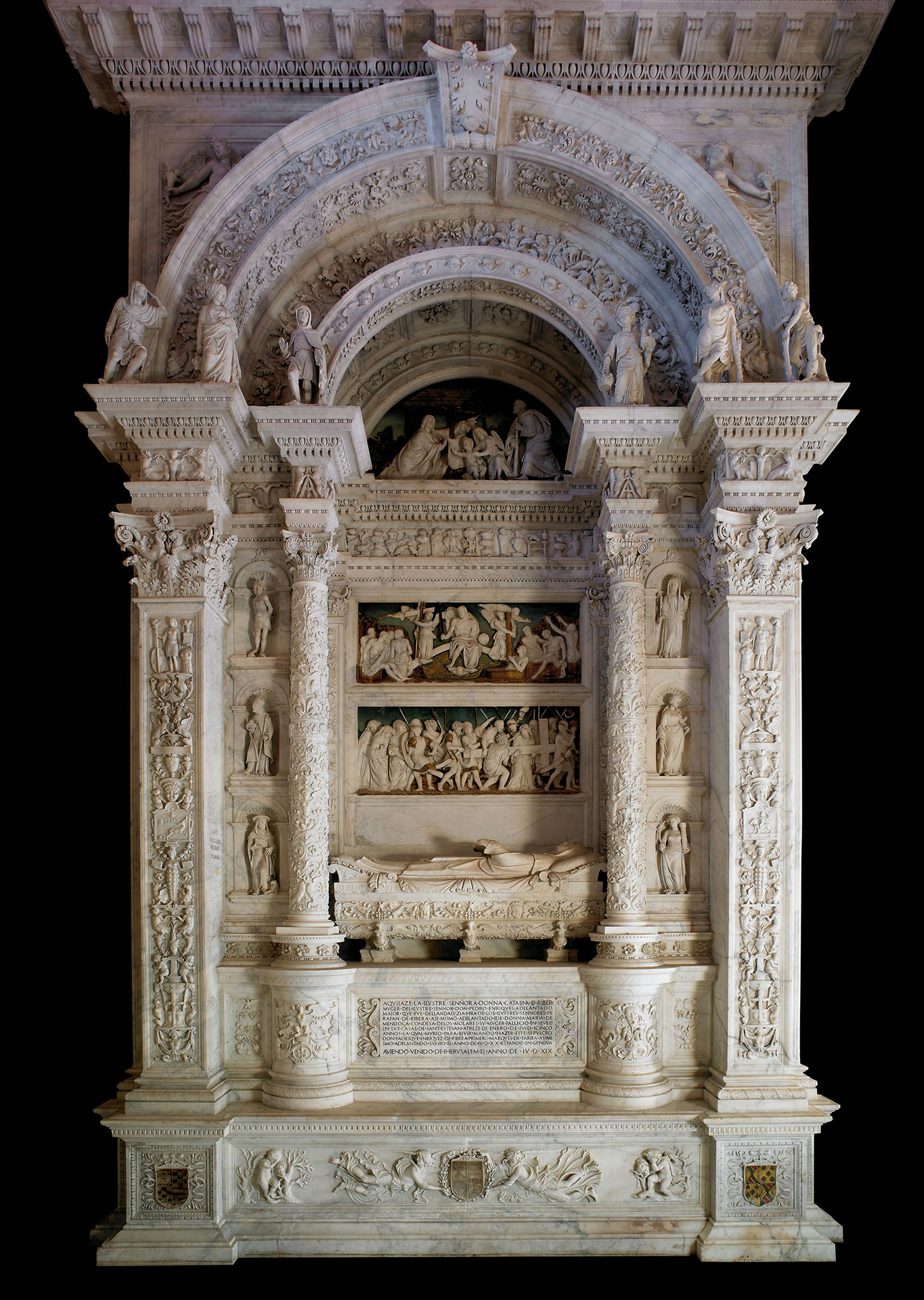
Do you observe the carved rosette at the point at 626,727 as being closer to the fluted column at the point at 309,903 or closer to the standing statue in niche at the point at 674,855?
the standing statue in niche at the point at 674,855

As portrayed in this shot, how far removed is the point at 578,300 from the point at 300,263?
7.66 ft

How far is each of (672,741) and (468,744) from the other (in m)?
1.88

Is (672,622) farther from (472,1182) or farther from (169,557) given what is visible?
(472,1182)

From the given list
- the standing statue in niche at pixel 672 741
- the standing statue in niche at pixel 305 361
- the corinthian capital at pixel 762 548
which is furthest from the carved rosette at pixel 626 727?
the standing statue in niche at pixel 305 361

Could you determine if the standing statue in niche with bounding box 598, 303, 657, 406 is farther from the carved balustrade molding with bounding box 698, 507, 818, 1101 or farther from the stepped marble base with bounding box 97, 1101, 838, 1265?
the stepped marble base with bounding box 97, 1101, 838, 1265

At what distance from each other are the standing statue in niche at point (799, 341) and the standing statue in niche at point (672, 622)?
1.88m

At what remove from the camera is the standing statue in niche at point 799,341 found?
8.06 meters

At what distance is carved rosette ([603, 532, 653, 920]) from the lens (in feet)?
27.4

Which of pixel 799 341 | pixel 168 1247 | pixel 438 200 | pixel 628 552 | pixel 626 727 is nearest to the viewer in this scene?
pixel 168 1247

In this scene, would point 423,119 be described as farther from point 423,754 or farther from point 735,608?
point 423,754

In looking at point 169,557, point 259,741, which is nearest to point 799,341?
point 169,557

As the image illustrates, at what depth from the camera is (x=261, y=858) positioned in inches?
336

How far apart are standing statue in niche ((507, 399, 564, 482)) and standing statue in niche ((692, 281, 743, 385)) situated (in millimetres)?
2207

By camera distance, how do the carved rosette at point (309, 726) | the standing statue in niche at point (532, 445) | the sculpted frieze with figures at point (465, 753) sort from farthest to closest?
1. the standing statue in niche at point (532, 445)
2. the sculpted frieze with figures at point (465, 753)
3. the carved rosette at point (309, 726)
